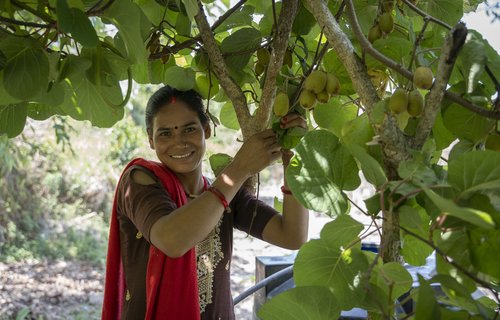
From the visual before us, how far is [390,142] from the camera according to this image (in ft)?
1.55

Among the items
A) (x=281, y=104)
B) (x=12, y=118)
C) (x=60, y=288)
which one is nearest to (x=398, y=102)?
(x=281, y=104)

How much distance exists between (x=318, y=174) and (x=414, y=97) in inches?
4.4

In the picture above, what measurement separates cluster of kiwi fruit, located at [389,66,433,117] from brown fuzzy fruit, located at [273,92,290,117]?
0.75 feet

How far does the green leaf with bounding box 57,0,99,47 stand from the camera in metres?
0.58

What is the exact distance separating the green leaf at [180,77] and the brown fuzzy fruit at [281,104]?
0.27 m

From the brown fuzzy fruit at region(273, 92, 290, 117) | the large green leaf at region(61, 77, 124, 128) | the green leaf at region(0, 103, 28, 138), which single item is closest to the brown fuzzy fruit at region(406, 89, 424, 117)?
the brown fuzzy fruit at region(273, 92, 290, 117)

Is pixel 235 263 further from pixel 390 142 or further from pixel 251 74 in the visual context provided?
pixel 390 142

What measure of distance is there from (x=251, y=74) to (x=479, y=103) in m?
0.49

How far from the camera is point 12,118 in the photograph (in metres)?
0.82

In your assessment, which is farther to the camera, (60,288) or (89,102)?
(60,288)

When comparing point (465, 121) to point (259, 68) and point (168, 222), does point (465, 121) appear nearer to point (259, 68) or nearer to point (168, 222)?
point (259, 68)

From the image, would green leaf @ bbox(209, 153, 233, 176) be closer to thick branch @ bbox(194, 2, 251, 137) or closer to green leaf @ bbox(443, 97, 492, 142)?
thick branch @ bbox(194, 2, 251, 137)

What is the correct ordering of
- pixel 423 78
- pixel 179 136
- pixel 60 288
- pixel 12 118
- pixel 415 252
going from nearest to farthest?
pixel 423 78
pixel 415 252
pixel 12 118
pixel 179 136
pixel 60 288

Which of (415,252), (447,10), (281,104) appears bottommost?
(415,252)
